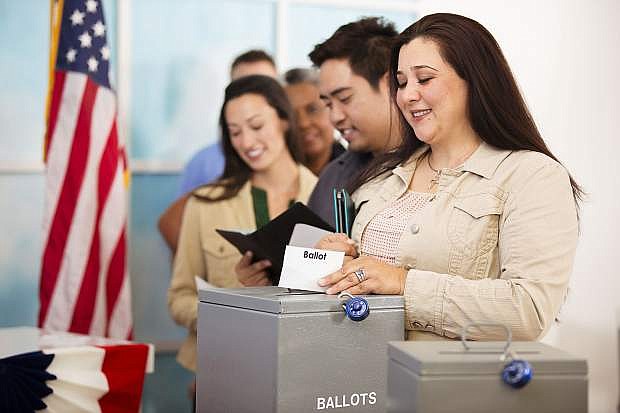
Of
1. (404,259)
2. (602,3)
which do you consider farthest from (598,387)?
(404,259)

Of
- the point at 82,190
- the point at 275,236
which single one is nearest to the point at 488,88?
the point at 275,236

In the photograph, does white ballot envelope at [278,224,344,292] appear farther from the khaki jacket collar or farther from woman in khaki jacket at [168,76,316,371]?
woman in khaki jacket at [168,76,316,371]

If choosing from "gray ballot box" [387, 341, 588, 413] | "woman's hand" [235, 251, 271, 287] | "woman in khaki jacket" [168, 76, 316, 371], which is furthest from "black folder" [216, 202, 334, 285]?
"gray ballot box" [387, 341, 588, 413]

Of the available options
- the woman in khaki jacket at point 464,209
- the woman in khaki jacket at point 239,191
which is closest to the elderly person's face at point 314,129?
the woman in khaki jacket at point 239,191

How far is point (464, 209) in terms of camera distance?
166 centimetres

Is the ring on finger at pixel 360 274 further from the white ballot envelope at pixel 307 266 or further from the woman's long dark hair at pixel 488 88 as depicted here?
the woman's long dark hair at pixel 488 88

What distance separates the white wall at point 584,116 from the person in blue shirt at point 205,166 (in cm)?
90

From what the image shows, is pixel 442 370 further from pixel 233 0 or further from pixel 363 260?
pixel 233 0

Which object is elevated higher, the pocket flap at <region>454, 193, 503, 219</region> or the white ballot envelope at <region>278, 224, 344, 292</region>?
the pocket flap at <region>454, 193, 503, 219</region>

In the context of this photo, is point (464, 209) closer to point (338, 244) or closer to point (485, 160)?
point (485, 160)

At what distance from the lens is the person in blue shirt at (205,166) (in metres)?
3.50

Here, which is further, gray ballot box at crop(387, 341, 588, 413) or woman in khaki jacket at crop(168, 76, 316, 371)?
woman in khaki jacket at crop(168, 76, 316, 371)

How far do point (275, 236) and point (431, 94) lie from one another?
546 millimetres

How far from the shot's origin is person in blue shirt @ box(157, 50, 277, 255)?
350 cm
